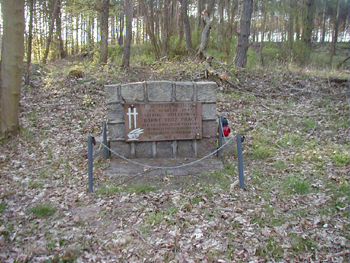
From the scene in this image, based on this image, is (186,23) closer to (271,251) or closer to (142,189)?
(142,189)

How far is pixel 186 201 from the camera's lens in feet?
16.4

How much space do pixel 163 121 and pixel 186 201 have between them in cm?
215

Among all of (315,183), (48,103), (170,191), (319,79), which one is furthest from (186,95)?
(319,79)

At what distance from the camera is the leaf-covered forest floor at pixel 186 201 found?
12.8 feet

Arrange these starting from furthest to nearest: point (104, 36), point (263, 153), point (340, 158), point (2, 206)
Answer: point (104, 36), point (263, 153), point (340, 158), point (2, 206)

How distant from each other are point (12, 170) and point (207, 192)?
3857 mm

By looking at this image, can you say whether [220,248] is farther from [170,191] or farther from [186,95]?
[186,95]

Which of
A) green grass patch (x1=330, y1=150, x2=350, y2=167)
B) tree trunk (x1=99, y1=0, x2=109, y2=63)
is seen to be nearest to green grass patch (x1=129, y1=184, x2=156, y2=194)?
green grass patch (x1=330, y1=150, x2=350, y2=167)

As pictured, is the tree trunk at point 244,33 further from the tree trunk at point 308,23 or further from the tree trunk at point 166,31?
the tree trunk at point 308,23

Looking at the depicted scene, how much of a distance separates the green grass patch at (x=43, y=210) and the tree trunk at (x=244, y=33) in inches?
414

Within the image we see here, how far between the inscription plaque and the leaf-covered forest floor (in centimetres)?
98

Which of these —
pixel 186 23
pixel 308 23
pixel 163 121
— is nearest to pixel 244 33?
pixel 186 23

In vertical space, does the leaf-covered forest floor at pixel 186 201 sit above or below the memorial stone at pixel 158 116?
below

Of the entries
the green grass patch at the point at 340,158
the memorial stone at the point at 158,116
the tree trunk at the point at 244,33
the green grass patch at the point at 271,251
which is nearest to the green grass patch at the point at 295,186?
the green grass patch at the point at 340,158
